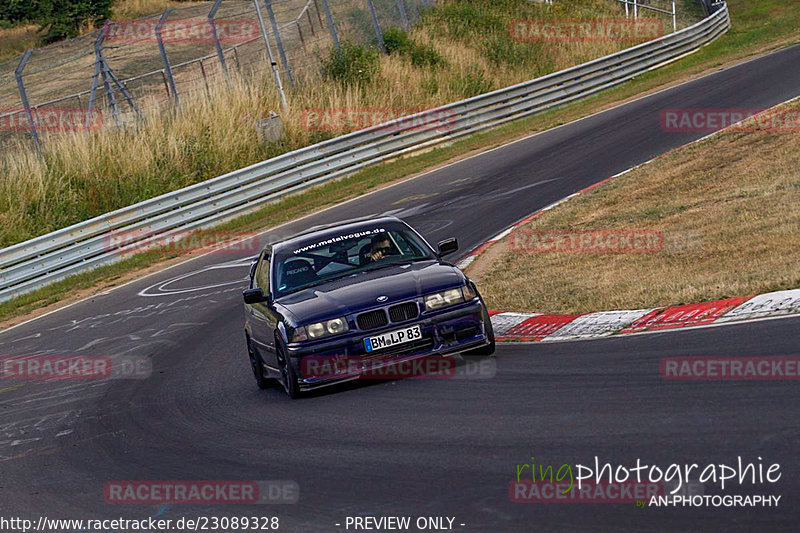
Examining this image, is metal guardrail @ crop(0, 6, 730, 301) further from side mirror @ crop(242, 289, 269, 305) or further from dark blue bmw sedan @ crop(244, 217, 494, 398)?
dark blue bmw sedan @ crop(244, 217, 494, 398)

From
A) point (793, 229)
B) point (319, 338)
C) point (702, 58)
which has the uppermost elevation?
point (319, 338)

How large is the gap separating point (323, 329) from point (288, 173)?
59.0 feet

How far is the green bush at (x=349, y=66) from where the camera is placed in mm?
33219

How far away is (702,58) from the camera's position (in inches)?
1469

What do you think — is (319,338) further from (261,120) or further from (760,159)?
(261,120)

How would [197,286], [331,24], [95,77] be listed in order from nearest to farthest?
[197,286], [95,77], [331,24]

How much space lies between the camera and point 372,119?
32.1m

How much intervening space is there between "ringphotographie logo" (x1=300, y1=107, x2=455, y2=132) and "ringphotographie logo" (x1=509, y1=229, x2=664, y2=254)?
13743mm

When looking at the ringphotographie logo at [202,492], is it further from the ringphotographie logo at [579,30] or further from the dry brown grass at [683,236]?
the ringphotographie logo at [579,30]

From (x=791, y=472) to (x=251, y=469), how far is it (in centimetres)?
355

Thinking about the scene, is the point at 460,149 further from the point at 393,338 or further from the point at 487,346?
the point at 393,338

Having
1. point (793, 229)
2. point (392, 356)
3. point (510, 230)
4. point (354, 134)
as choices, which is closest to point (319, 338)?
point (392, 356)

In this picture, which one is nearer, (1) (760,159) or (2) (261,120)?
(1) (760,159)

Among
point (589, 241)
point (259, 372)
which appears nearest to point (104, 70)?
point (589, 241)
